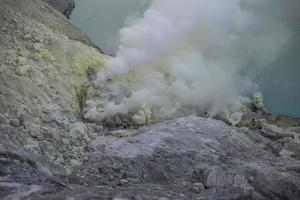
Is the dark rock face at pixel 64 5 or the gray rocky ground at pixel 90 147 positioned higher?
the dark rock face at pixel 64 5

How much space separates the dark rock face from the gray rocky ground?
3.18 metres

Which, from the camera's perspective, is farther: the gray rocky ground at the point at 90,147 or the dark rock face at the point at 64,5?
the dark rock face at the point at 64,5

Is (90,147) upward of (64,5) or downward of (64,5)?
downward

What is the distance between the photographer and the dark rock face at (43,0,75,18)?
15450mm

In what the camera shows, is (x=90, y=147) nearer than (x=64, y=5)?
Yes

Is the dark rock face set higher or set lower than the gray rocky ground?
higher

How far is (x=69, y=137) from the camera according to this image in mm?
9273

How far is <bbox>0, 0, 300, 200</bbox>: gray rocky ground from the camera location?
7.53 metres

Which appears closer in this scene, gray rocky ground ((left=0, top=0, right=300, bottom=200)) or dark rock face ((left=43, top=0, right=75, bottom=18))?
gray rocky ground ((left=0, top=0, right=300, bottom=200))

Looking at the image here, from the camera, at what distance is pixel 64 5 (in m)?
15.7

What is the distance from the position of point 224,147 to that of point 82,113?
326 centimetres

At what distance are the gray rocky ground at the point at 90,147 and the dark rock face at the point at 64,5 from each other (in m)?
3.18

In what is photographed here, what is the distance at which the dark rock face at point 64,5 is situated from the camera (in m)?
15.4

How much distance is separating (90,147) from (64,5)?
773 cm
